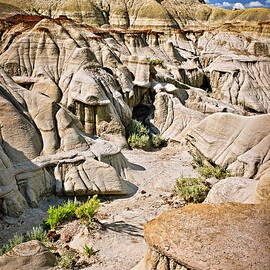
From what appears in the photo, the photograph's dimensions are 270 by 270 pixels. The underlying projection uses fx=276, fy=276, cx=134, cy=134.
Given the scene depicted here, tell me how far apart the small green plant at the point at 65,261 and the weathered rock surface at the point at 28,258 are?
0.34 ft

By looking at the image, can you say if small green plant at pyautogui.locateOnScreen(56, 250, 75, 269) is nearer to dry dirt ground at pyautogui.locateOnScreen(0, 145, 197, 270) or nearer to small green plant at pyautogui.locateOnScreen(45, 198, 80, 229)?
dry dirt ground at pyautogui.locateOnScreen(0, 145, 197, 270)

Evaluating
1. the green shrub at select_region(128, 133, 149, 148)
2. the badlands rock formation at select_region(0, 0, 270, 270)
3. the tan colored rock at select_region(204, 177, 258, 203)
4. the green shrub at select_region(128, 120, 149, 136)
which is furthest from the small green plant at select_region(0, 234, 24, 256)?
the green shrub at select_region(128, 120, 149, 136)

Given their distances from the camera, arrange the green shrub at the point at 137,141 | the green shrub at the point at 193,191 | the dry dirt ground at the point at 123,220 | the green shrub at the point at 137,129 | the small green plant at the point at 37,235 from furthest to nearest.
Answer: the green shrub at the point at 137,129 → the green shrub at the point at 137,141 → the green shrub at the point at 193,191 → the small green plant at the point at 37,235 → the dry dirt ground at the point at 123,220

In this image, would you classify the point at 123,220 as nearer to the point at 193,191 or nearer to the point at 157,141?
the point at 193,191

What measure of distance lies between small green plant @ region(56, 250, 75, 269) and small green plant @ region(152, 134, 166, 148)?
27.2 ft

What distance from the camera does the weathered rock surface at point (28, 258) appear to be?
420 centimetres

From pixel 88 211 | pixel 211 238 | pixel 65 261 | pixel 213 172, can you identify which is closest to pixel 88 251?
pixel 65 261

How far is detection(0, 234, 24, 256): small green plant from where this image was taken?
4.92 m

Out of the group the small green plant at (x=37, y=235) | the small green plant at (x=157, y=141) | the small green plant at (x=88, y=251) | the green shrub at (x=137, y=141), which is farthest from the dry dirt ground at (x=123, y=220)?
the small green plant at (x=157, y=141)

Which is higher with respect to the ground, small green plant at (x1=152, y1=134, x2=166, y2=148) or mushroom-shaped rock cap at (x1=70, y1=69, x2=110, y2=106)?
mushroom-shaped rock cap at (x1=70, y1=69, x2=110, y2=106)

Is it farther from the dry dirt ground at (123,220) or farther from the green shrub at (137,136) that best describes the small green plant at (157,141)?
the dry dirt ground at (123,220)

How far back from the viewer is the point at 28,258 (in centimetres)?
435

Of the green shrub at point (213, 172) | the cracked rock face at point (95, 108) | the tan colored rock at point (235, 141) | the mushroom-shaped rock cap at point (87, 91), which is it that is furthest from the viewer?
the mushroom-shaped rock cap at point (87, 91)

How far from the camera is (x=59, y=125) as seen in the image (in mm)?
7879
